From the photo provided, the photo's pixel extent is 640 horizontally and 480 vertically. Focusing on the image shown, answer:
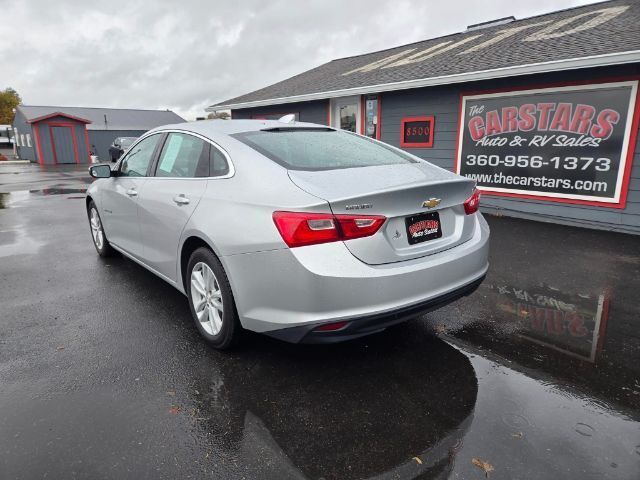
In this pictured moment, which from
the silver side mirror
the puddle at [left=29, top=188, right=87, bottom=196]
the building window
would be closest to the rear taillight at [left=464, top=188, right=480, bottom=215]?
the silver side mirror

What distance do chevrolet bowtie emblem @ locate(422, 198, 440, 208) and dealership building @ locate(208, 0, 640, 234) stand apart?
5.41 m

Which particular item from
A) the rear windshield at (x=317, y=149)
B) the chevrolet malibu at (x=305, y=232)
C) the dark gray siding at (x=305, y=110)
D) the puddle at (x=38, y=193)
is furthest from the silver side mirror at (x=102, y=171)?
the dark gray siding at (x=305, y=110)

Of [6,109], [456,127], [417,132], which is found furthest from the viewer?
[6,109]

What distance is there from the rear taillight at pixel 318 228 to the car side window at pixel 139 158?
2162 millimetres

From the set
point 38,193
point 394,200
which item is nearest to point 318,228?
point 394,200

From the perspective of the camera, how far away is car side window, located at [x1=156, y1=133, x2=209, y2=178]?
3.28 meters

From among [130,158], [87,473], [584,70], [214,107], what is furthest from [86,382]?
[214,107]

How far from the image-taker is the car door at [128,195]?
4.04 metres

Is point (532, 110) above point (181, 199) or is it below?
above

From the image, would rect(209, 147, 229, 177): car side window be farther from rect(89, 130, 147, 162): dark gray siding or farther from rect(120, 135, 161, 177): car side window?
rect(89, 130, 147, 162): dark gray siding

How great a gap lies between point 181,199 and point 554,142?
686cm

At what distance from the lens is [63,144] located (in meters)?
28.1

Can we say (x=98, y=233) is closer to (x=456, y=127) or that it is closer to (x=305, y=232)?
(x=305, y=232)

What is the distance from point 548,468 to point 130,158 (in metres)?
4.28
